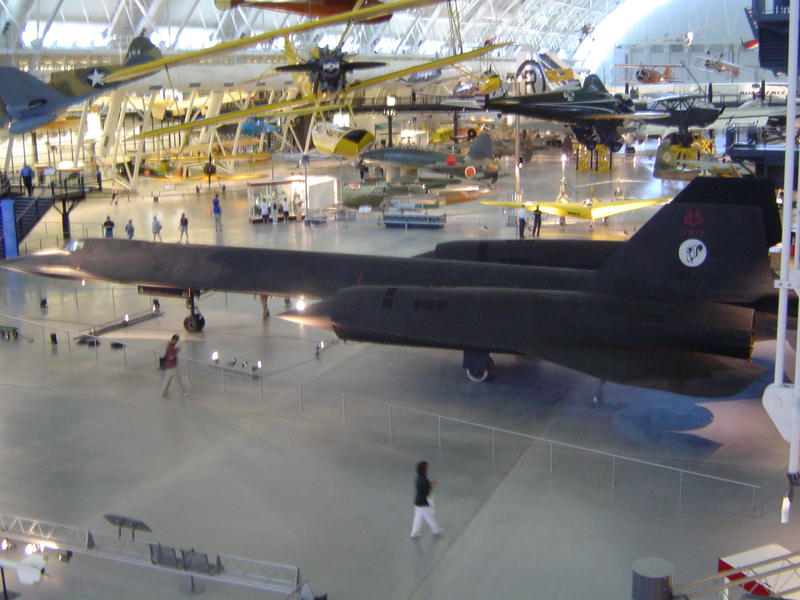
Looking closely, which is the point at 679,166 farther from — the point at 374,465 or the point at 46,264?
the point at 374,465

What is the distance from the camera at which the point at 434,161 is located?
37688 mm

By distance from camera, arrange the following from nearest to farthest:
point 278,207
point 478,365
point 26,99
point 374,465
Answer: point 374,465, point 478,365, point 26,99, point 278,207

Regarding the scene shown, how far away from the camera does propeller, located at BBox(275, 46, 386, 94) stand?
24812 mm

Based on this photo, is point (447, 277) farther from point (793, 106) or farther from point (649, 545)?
point (793, 106)

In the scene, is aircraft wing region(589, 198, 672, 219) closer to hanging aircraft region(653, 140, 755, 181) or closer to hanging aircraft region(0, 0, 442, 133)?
hanging aircraft region(653, 140, 755, 181)

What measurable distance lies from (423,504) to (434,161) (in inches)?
1195

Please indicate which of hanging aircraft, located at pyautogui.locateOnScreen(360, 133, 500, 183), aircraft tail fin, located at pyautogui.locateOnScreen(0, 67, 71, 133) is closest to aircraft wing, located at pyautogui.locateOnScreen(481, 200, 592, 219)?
hanging aircraft, located at pyautogui.locateOnScreen(360, 133, 500, 183)

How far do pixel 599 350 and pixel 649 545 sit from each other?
13.0 ft

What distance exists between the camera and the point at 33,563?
25.2 ft

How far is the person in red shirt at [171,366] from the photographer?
1338 centimetres

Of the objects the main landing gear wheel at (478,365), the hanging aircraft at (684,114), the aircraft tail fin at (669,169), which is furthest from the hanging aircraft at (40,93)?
the hanging aircraft at (684,114)

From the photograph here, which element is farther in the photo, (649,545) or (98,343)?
(98,343)

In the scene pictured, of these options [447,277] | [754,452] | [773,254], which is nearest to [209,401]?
[447,277]

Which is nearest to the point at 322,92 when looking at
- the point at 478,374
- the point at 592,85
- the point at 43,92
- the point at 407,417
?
the point at 43,92
